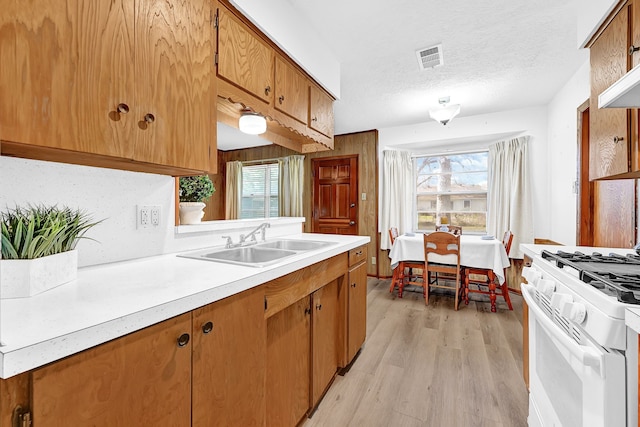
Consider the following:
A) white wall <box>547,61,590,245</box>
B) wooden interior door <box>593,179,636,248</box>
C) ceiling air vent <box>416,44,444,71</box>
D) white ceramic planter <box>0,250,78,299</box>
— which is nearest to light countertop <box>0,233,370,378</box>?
white ceramic planter <box>0,250,78,299</box>

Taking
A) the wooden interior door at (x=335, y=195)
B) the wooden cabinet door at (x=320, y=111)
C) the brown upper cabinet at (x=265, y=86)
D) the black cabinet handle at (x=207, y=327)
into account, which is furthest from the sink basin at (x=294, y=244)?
the wooden interior door at (x=335, y=195)

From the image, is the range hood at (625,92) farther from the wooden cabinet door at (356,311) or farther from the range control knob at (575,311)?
the wooden cabinet door at (356,311)

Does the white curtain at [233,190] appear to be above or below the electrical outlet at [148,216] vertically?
above

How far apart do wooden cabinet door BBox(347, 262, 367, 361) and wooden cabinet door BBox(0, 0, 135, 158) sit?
1.56m

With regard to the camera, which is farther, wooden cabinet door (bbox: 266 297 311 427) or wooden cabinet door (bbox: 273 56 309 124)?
wooden cabinet door (bbox: 273 56 309 124)

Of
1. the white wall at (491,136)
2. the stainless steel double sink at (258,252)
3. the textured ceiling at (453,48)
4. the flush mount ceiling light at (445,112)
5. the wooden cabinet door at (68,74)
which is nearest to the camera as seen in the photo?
the wooden cabinet door at (68,74)

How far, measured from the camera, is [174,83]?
1.10 metres

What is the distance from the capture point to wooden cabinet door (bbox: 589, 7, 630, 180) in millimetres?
1344

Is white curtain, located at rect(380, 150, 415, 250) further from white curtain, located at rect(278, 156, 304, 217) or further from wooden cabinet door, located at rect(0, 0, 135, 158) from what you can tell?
wooden cabinet door, located at rect(0, 0, 135, 158)

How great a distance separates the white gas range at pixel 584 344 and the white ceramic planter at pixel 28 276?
1.53 metres

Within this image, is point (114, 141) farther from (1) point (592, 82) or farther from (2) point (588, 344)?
(1) point (592, 82)

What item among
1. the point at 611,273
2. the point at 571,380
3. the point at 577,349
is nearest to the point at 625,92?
the point at 611,273

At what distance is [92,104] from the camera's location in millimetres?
854

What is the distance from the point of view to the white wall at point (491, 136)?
3.61m
